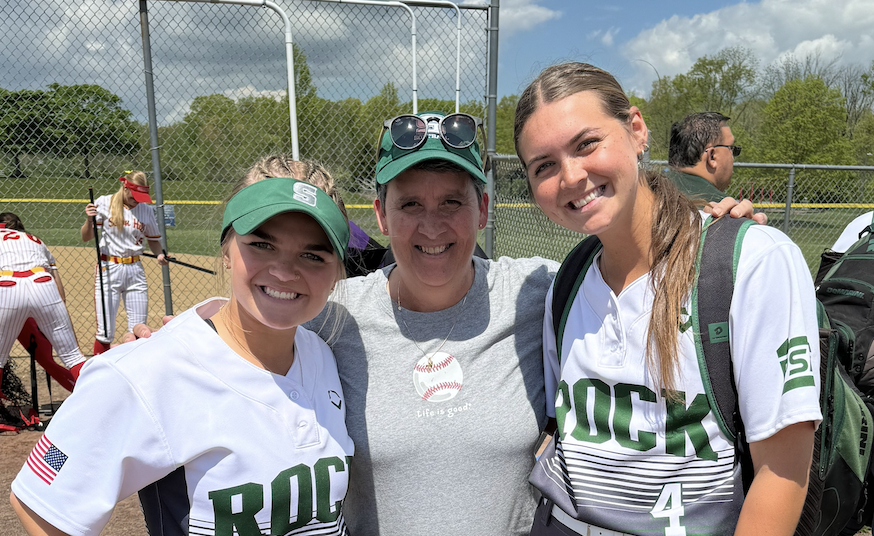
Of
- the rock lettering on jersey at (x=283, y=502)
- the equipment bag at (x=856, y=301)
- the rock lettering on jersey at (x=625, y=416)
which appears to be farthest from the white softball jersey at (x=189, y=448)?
the equipment bag at (x=856, y=301)

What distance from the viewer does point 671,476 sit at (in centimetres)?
154

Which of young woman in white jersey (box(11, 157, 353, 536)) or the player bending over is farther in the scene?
the player bending over

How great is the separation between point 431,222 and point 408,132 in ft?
0.99

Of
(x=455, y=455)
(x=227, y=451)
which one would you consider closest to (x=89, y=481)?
(x=227, y=451)

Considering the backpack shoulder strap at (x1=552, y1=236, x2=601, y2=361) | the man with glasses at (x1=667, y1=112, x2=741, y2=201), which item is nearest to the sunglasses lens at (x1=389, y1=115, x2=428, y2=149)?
the backpack shoulder strap at (x1=552, y1=236, x2=601, y2=361)

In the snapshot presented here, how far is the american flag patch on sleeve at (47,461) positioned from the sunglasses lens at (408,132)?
1226 millimetres

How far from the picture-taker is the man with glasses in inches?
202

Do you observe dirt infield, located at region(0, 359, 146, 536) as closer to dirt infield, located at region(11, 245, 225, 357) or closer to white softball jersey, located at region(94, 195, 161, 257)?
white softball jersey, located at region(94, 195, 161, 257)

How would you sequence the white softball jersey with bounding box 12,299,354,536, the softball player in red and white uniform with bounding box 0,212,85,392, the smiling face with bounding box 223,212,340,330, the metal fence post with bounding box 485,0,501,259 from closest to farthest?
the white softball jersey with bounding box 12,299,354,536, the smiling face with bounding box 223,212,340,330, the metal fence post with bounding box 485,0,501,259, the softball player in red and white uniform with bounding box 0,212,85,392

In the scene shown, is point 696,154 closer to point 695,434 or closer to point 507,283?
point 507,283

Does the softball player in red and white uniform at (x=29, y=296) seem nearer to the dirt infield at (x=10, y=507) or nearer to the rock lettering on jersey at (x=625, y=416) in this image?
the dirt infield at (x=10, y=507)

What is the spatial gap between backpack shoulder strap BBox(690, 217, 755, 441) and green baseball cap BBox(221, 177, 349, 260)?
0.93 meters

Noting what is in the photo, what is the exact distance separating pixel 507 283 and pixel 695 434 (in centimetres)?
84

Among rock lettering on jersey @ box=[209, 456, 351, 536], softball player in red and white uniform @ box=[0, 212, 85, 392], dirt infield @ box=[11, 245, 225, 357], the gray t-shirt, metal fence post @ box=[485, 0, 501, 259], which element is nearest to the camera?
rock lettering on jersey @ box=[209, 456, 351, 536]
